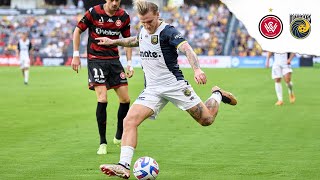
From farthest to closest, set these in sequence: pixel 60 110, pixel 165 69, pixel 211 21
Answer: pixel 211 21 → pixel 60 110 → pixel 165 69

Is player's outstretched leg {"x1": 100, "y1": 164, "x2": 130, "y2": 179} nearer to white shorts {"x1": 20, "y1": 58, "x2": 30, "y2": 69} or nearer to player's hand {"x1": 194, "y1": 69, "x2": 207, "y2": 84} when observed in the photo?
player's hand {"x1": 194, "y1": 69, "x2": 207, "y2": 84}

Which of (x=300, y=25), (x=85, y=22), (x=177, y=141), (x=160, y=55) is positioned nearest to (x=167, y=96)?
(x=160, y=55)

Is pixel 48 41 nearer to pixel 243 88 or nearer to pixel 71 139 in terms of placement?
pixel 243 88

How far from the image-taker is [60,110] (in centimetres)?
2066

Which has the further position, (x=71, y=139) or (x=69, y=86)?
(x=69, y=86)

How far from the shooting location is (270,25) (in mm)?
7336

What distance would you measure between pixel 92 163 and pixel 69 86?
2046 centimetres

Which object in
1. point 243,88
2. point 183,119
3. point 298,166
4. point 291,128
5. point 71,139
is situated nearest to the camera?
point 298,166

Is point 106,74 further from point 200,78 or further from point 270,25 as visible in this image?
point 270,25

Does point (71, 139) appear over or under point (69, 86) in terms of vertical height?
over

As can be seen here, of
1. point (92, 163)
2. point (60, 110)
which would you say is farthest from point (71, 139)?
point (60, 110)

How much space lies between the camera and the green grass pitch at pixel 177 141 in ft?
34.2

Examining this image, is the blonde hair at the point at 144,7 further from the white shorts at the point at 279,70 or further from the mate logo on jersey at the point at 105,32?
the white shorts at the point at 279,70

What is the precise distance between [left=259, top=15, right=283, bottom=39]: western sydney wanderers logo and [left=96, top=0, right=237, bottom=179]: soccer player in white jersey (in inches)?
85.1
